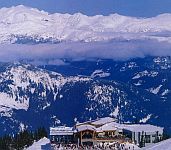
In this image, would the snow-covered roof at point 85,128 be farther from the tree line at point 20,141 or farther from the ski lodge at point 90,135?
the tree line at point 20,141

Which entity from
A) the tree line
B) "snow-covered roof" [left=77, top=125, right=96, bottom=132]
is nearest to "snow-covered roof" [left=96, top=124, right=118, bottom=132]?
"snow-covered roof" [left=77, top=125, right=96, bottom=132]

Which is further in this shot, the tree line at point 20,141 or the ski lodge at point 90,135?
the tree line at point 20,141

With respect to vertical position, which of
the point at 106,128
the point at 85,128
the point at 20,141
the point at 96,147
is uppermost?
the point at 85,128

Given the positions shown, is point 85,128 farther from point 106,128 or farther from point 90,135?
point 106,128

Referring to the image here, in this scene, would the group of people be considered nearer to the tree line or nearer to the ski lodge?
the ski lodge

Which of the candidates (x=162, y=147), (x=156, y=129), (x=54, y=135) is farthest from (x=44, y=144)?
(x=162, y=147)

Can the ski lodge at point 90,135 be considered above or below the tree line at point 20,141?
above

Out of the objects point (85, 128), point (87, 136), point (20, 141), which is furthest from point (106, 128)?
point (20, 141)

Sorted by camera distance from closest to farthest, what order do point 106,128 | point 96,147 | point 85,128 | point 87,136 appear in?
point 96,147 → point 87,136 → point 85,128 → point 106,128

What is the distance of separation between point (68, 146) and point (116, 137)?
11572mm

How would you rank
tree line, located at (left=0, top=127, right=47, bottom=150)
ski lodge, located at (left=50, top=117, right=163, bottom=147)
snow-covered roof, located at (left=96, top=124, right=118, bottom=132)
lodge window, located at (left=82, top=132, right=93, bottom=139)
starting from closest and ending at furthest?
ski lodge, located at (left=50, top=117, right=163, bottom=147) < lodge window, located at (left=82, top=132, right=93, bottom=139) < snow-covered roof, located at (left=96, top=124, right=118, bottom=132) < tree line, located at (left=0, top=127, right=47, bottom=150)

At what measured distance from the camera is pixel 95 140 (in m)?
124

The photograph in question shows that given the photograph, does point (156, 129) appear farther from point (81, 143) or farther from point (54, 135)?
→ point (81, 143)

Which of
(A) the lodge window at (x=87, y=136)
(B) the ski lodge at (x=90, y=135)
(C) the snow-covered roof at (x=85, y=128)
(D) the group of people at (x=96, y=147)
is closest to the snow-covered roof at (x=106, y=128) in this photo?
(B) the ski lodge at (x=90, y=135)
